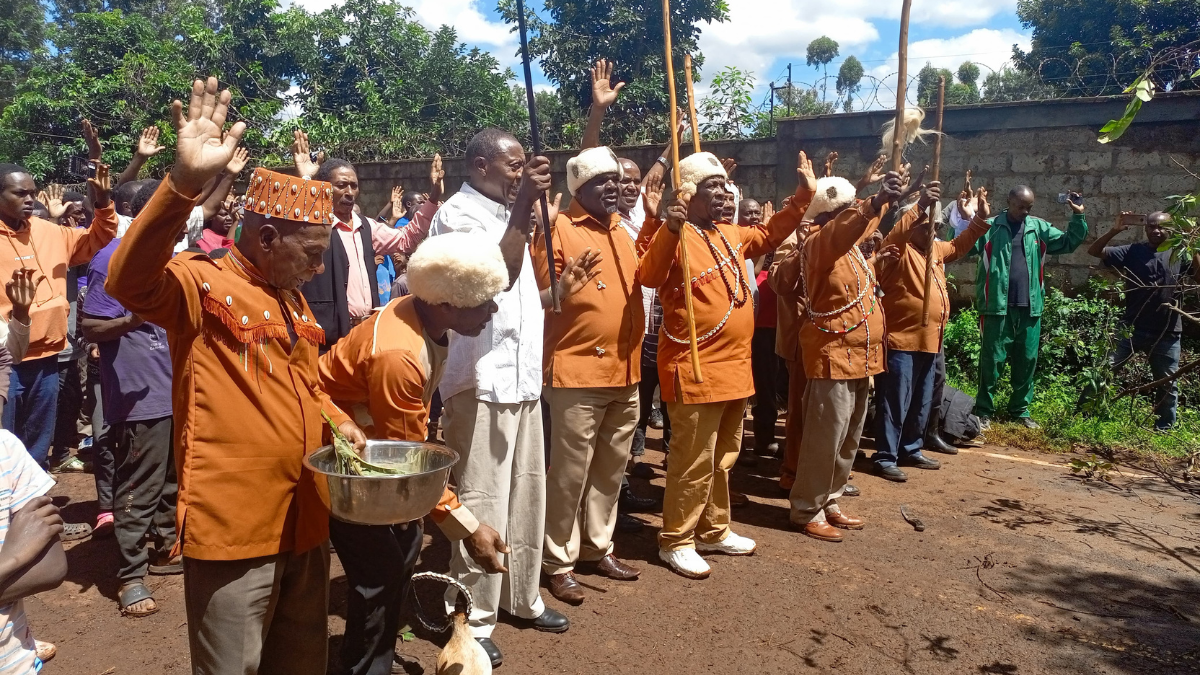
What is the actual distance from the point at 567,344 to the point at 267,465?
1980mm

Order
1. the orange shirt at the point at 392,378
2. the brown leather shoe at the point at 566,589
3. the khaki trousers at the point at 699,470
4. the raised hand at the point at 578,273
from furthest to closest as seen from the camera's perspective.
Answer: the khaki trousers at the point at 699,470 < the brown leather shoe at the point at 566,589 < the raised hand at the point at 578,273 < the orange shirt at the point at 392,378

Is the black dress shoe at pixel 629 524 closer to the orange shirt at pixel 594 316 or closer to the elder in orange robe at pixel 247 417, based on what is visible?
the orange shirt at pixel 594 316

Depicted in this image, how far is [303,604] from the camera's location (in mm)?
2547

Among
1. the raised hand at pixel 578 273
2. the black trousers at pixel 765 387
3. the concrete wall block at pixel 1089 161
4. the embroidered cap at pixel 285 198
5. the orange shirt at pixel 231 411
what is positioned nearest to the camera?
the orange shirt at pixel 231 411

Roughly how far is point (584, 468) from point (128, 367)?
2.36 m

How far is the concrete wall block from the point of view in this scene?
335 inches

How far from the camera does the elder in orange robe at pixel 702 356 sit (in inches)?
176

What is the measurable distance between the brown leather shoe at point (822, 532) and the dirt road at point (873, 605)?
7 centimetres

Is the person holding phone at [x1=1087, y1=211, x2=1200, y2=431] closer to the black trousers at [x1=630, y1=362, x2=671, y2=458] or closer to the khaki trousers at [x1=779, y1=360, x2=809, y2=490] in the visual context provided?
the khaki trousers at [x1=779, y1=360, x2=809, y2=490]

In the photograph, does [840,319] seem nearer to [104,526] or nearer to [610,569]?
[610,569]

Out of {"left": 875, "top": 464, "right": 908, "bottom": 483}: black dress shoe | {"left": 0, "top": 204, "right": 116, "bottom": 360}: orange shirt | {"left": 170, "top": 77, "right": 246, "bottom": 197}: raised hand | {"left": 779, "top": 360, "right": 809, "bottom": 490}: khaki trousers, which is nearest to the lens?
{"left": 170, "top": 77, "right": 246, "bottom": 197}: raised hand

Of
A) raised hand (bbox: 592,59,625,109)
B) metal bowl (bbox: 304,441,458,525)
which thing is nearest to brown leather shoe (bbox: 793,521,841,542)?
raised hand (bbox: 592,59,625,109)

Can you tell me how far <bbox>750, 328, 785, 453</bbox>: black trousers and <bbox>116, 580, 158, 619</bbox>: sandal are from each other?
14.7 feet

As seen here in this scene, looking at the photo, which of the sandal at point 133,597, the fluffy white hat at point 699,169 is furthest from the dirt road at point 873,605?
the fluffy white hat at point 699,169
